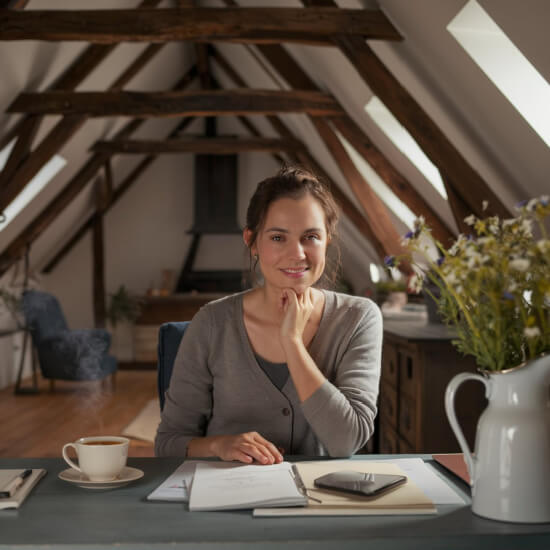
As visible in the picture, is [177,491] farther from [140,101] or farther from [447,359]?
[140,101]

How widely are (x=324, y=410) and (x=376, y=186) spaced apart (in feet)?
16.2

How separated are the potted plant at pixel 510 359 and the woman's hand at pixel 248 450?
0.37m

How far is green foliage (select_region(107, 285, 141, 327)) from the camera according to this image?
803cm

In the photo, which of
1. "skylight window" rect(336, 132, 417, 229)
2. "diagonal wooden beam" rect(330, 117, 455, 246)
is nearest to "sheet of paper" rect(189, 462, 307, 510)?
"diagonal wooden beam" rect(330, 117, 455, 246)

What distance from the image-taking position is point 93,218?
26.6ft

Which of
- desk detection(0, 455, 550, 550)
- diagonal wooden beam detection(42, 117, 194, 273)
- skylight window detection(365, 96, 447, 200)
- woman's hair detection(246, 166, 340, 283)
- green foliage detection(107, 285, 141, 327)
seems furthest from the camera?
diagonal wooden beam detection(42, 117, 194, 273)

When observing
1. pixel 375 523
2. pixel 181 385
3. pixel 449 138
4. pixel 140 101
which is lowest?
pixel 375 523

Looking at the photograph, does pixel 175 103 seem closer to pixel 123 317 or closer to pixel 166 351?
pixel 123 317

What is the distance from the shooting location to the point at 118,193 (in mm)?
8547

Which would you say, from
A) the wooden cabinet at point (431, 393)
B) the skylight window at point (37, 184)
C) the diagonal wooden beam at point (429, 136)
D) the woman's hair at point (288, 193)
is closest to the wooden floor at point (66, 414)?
the skylight window at point (37, 184)

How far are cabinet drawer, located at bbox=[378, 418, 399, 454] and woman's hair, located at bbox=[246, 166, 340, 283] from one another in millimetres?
1792

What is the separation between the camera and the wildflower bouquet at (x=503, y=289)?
3.02 feet

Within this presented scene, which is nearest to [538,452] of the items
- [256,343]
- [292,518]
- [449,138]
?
[292,518]

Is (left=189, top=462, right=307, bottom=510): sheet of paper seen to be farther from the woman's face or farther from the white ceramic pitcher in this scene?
the woman's face
